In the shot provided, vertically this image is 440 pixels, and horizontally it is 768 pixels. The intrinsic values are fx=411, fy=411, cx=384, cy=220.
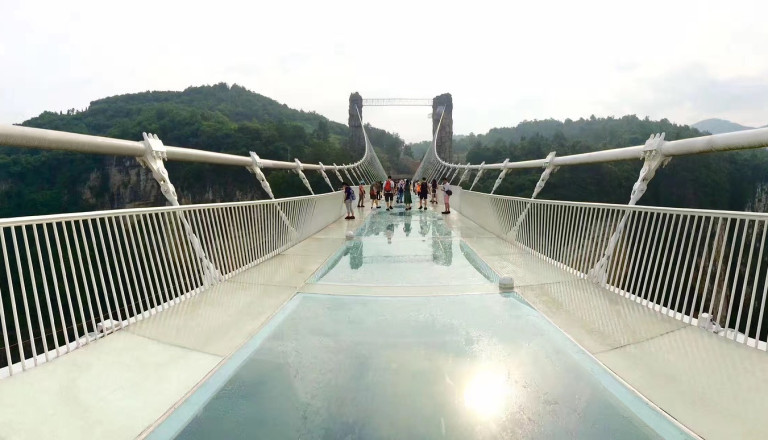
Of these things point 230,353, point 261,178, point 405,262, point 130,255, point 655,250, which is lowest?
point 405,262

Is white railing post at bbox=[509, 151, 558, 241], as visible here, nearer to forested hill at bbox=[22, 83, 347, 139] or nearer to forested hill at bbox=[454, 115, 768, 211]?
forested hill at bbox=[454, 115, 768, 211]

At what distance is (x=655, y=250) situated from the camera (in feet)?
15.2

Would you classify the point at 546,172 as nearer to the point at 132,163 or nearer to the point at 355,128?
the point at 355,128

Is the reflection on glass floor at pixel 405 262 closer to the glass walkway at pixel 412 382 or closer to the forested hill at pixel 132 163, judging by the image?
the glass walkway at pixel 412 382

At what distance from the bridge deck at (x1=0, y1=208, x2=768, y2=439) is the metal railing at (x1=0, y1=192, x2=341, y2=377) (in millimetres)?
200

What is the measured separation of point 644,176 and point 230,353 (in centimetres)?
391

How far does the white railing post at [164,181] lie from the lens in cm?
376

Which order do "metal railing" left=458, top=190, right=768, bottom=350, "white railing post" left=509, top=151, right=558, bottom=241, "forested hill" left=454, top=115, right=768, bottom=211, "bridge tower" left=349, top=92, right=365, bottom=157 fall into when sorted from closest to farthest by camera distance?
"metal railing" left=458, top=190, right=768, bottom=350
"white railing post" left=509, top=151, right=558, bottom=241
"forested hill" left=454, top=115, right=768, bottom=211
"bridge tower" left=349, top=92, right=365, bottom=157

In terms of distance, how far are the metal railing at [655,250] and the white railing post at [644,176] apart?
0.04 ft

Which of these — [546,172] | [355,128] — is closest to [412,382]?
[546,172]

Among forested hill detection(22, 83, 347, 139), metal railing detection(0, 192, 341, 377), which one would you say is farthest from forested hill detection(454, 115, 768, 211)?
forested hill detection(22, 83, 347, 139)

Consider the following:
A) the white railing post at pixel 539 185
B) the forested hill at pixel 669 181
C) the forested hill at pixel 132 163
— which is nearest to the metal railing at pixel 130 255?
the white railing post at pixel 539 185

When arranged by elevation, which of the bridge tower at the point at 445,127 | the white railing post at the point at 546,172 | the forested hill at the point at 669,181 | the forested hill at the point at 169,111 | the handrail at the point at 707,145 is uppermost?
the forested hill at the point at 169,111

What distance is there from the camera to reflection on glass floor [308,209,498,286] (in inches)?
173
